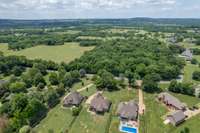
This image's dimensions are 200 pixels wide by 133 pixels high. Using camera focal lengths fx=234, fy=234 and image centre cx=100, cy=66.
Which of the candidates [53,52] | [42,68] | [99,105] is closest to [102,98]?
[99,105]

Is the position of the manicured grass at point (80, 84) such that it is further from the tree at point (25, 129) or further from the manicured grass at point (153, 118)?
the tree at point (25, 129)

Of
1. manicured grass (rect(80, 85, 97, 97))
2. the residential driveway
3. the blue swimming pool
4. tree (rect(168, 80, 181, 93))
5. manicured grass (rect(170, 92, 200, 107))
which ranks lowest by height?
the blue swimming pool

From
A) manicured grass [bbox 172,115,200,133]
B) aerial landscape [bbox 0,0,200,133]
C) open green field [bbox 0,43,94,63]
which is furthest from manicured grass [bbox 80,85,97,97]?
open green field [bbox 0,43,94,63]

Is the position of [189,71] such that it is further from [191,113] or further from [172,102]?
[191,113]

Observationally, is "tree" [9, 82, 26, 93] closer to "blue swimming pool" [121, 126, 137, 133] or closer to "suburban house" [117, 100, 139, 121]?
"suburban house" [117, 100, 139, 121]

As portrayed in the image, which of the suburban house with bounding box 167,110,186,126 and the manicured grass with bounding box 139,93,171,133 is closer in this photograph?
the manicured grass with bounding box 139,93,171,133

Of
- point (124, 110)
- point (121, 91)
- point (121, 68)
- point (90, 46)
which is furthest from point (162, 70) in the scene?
point (90, 46)

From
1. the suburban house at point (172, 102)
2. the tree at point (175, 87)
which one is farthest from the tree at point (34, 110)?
the tree at point (175, 87)

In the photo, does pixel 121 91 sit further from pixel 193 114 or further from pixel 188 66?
pixel 188 66
